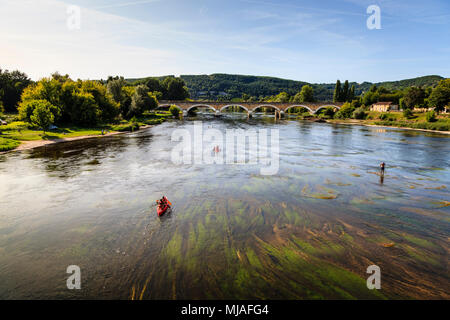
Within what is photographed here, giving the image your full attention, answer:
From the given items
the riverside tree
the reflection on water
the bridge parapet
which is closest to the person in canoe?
the reflection on water

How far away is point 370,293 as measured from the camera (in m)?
12.5

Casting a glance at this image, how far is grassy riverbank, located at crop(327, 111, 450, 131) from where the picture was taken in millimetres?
91281

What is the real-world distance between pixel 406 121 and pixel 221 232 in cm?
12293

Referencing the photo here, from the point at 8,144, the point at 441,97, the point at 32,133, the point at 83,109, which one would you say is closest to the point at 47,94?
the point at 83,109

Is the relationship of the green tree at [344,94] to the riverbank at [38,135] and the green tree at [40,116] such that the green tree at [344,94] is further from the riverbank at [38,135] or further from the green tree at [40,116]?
the green tree at [40,116]

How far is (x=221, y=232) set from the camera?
60.3ft

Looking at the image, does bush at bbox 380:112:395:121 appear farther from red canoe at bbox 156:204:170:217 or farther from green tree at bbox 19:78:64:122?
green tree at bbox 19:78:64:122

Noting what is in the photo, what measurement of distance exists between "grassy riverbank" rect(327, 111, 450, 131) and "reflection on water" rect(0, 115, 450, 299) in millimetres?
74309

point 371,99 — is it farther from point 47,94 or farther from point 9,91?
point 9,91

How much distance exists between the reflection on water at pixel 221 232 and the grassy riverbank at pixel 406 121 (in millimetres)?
74309

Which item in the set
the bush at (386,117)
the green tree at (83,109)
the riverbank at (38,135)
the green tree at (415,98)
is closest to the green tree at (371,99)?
the green tree at (415,98)
